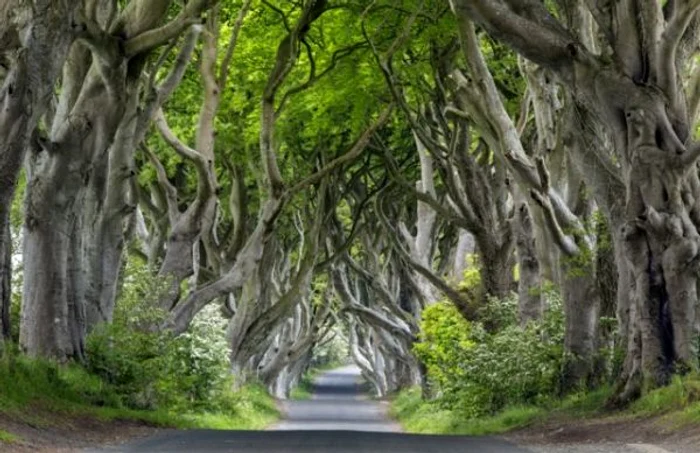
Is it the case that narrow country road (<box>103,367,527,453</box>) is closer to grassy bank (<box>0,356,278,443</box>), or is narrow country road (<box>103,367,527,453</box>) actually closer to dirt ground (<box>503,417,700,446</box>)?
dirt ground (<box>503,417,700,446</box>)

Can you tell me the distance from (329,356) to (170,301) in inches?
4148

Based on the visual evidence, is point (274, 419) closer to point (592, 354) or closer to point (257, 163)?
point (257, 163)

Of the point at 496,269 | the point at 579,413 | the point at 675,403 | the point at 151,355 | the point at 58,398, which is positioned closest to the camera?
the point at 675,403

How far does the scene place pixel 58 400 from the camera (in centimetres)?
1560

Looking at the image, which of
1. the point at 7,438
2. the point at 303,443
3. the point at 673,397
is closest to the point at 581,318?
the point at 673,397

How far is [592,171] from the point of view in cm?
1733

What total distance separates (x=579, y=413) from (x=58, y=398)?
298 inches

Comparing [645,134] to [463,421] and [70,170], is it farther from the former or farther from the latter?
[463,421]

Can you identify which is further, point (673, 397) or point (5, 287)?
point (5, 287)

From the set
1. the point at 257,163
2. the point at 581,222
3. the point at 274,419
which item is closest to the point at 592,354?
the point at 581,222

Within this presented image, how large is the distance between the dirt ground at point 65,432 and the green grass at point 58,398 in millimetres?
95

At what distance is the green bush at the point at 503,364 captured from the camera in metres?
20.0

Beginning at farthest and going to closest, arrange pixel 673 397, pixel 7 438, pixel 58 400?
pixel 58 400 < pixel 673 397 < pixel 7 438

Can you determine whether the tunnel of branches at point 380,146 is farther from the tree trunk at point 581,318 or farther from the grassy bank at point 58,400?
the grassy bank at point 58,400
